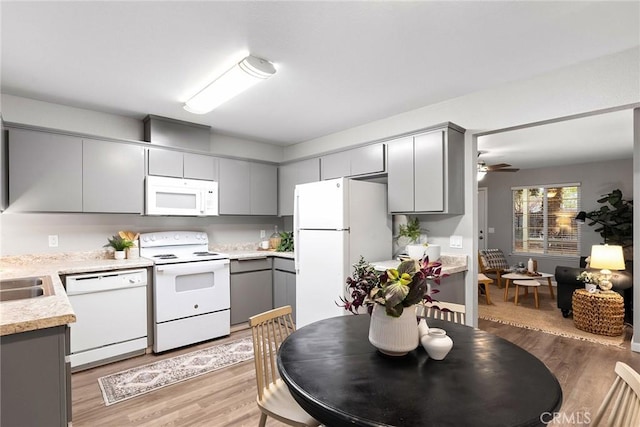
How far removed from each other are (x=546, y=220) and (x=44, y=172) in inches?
337

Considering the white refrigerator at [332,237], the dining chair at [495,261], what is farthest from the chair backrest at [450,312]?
the dining chair at [495,261]

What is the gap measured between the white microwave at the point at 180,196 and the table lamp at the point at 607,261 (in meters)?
4.57

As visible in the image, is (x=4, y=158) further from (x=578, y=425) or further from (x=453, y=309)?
(x=578, y=425)

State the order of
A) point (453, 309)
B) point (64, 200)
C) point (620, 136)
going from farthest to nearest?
1. point (620, 136)
2. point (64, 200)
3. point (453, 309)

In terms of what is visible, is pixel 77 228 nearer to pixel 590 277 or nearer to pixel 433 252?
pixel 433 252

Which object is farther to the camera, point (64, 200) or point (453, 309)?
point (64, 200)

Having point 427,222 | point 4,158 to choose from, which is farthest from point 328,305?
point 4,158

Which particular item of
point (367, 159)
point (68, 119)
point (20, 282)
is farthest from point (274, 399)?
point (68, 119)

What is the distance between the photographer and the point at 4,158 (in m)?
2.77

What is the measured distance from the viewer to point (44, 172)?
2.93m

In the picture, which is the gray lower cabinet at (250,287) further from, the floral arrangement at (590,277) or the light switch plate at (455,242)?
the floral arrangement at (590,277)

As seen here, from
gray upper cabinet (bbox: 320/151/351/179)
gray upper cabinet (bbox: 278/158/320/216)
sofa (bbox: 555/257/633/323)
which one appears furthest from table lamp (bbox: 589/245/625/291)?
gray upper cabinet (bbox: 278/158/320/216)

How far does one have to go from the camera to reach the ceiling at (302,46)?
72.9 inches

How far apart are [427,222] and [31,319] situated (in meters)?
3.18
